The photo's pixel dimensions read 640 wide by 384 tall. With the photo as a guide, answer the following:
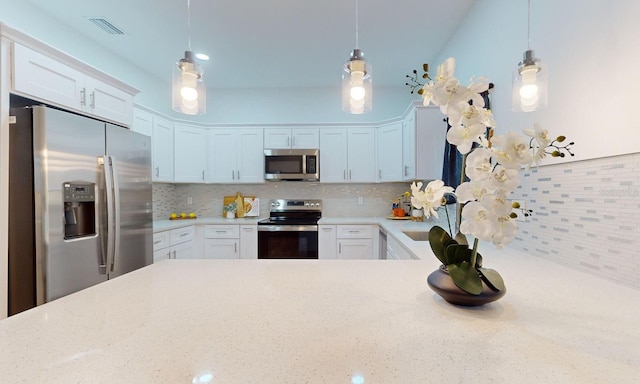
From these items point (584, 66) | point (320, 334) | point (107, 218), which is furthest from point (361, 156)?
point (320, 334)

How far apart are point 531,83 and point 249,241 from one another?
3.20 m

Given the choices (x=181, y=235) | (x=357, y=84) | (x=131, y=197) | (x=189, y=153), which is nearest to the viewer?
(x=357, y=84)

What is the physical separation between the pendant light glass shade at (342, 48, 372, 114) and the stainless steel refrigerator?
1.75 meters

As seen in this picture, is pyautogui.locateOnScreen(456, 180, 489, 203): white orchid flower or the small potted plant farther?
the small potted plant

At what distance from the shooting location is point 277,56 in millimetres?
3201

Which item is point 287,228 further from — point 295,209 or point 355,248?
point 355,248

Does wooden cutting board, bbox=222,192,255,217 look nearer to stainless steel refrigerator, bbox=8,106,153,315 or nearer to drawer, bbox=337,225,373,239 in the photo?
drawer, bbox=337,225,373,239

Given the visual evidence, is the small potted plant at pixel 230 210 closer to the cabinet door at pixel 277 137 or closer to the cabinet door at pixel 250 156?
the cabinet door at pixel 250 156

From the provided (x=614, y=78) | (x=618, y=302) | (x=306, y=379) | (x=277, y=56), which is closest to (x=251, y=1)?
(x=277, y=56)

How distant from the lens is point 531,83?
128cm

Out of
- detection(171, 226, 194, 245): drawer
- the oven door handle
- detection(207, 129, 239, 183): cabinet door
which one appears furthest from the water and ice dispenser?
detection(207, 129, 239, 183): cabinet door

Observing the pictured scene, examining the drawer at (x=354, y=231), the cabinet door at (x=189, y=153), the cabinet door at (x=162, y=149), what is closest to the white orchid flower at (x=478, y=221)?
the drawer at (x=354, y=231)

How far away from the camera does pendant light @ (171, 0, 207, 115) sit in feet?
4.87

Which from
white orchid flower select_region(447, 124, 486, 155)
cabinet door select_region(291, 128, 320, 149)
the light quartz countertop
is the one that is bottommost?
the light quartz countertop
